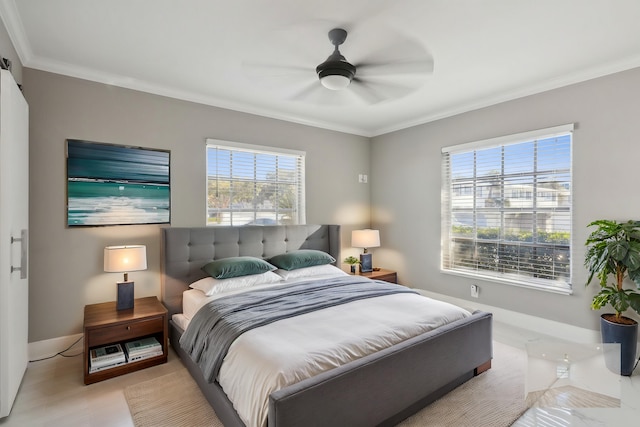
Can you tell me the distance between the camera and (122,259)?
113 inches

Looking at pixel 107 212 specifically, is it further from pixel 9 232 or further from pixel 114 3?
pixel 114 3

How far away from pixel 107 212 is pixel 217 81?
1666mm

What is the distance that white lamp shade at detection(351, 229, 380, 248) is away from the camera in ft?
15.4

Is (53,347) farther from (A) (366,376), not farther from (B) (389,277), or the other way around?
(B) (389,277)

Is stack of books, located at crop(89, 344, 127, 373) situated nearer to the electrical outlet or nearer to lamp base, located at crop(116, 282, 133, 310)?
lamp base, located at crop(116, 282, 133, 310)

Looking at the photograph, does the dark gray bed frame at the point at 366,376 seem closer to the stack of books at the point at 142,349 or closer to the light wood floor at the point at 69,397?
the stack of books at the point at 142,349

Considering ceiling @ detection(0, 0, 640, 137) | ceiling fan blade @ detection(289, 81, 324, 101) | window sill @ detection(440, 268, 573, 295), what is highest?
ceiling @ detection(0, 0, 640, 137)

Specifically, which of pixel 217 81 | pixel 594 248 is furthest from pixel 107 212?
pixel 594 248

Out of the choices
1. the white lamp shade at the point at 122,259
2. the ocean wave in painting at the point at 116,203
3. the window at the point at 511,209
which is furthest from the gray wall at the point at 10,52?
the window at the point at 511,209

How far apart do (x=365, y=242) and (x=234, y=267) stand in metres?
2.11

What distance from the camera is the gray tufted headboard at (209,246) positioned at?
3.29m

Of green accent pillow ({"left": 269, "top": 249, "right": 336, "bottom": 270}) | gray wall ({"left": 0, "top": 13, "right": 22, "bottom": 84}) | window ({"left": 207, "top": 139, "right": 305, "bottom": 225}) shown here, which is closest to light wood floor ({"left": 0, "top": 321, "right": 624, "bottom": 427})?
green accent pillow ({"left": 269, "top": 249, "right": 336, "bottom": 270})

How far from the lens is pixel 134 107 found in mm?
3266

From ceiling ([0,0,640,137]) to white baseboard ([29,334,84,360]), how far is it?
7.90 feet
